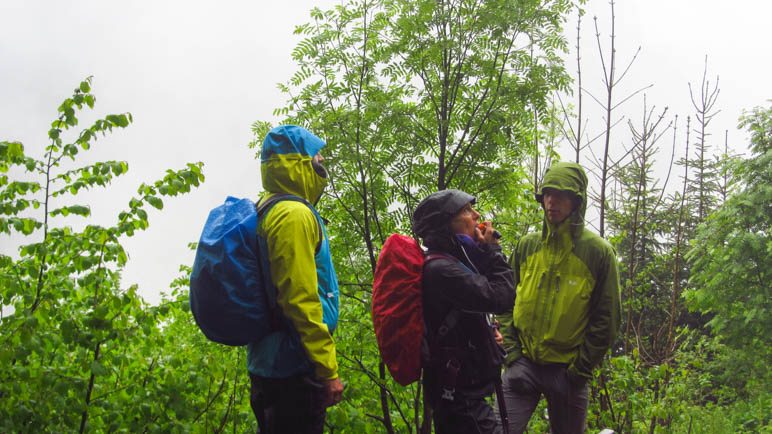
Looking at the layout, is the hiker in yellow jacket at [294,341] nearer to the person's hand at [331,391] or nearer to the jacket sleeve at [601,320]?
the person's hand at [331,391]

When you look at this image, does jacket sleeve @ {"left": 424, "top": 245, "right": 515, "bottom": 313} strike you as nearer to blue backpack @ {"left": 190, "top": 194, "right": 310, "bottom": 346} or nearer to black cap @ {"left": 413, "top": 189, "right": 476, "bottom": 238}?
black cap @ {"left": 413, "top": 189, "right": 476, "bottom": 238}

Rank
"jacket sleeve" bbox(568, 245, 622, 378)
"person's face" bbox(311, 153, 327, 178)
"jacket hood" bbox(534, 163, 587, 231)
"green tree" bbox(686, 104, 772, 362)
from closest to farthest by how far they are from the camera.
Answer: "person's face" bbox(311, 153, 327, 178) < "jacket sleeve" bbox(568, 245, 622, 378) < "jacket hood" bbox(534, 163, 587, 231) < "green tree" bbox(686, 104, 772, 362)

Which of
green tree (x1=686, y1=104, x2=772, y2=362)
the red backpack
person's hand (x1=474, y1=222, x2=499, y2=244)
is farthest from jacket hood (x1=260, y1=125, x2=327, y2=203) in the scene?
green tree (x1=686, y1=104, x2=772, y2=362)

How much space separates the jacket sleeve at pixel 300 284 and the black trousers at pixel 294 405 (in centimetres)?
9

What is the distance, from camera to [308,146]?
3.21m

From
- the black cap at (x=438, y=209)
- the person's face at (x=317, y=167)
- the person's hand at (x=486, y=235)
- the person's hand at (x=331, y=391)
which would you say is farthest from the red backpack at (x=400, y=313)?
the person's face at (x=317, y=167)

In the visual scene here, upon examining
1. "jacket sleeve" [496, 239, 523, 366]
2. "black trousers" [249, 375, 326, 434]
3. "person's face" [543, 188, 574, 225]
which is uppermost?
"person's face" [543, 188, 574, 225]

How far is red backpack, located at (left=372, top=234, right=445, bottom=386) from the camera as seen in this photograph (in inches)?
124

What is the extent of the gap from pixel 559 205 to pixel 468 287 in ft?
3.88

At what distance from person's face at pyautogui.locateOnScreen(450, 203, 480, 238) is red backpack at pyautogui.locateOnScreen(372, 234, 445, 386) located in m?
0.21

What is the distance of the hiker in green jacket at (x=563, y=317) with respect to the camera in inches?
150

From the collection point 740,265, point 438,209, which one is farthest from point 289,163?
point 740,265

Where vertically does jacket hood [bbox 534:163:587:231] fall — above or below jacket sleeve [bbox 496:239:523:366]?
above

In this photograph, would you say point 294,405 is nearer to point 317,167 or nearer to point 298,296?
point 298,296
